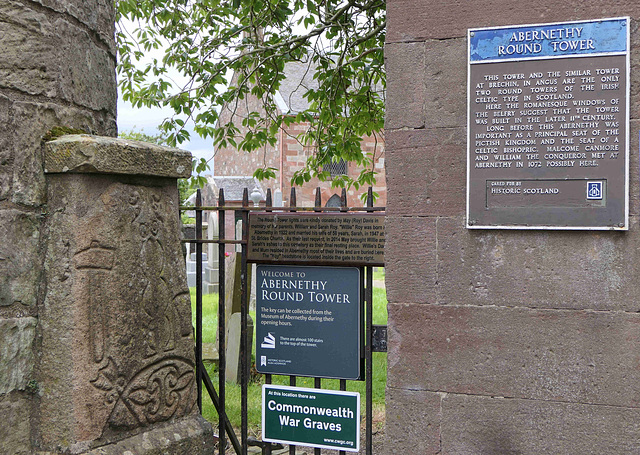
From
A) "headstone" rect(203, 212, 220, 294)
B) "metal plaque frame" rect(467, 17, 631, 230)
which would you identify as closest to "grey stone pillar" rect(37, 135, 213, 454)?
"metal plaque frame" rect(467, 17, 631, 230)

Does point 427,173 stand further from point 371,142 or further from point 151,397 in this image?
point 371,142

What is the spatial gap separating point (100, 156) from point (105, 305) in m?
0.68

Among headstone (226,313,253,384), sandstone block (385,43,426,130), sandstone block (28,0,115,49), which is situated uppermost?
sandstone block (28,0,115,49)

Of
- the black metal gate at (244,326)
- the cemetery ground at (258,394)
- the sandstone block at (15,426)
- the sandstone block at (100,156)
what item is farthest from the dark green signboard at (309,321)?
the cemetery ground at (258,394)

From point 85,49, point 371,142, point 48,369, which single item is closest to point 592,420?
point 48,369

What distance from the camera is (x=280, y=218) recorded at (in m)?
4.09

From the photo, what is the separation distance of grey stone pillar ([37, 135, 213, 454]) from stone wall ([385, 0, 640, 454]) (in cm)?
124

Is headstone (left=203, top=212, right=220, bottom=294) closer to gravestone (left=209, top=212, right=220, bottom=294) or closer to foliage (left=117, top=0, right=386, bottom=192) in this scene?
gravestone (left=209, top=212, right=220, bottom=294)

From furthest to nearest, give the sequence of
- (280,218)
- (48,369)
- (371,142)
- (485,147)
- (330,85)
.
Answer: (371,142)
(330,85)
(280,218)
(485,147)
(48,369)

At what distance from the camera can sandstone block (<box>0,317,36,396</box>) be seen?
2.82m

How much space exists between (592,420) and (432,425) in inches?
31.8

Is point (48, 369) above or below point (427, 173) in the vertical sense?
below

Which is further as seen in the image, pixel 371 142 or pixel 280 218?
pixel 371 142

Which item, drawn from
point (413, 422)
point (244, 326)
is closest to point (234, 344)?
point (244, 326)
